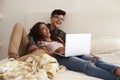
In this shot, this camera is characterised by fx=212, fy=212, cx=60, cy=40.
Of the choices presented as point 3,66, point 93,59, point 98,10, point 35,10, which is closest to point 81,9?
point 98,10

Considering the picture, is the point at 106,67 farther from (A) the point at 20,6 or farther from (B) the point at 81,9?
(A) the point at 20,6

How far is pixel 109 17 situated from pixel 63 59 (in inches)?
33.9

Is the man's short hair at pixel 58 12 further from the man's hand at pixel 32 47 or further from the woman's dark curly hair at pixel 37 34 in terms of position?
the man's hand at pixel 32 47

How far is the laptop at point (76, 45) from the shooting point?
1640 mm

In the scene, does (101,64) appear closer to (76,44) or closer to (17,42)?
(76,44)

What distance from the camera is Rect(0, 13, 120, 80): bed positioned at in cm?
151

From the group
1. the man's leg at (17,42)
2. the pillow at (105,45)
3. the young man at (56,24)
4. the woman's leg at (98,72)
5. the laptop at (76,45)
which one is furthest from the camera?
the young man at (56,24)

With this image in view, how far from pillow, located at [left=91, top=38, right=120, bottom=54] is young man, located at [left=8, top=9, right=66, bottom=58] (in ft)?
1.15

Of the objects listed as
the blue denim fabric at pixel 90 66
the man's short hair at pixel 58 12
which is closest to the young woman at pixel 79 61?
the blue denim fabric at pixel 90 66

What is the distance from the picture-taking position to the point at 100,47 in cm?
214

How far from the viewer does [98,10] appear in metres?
2.37

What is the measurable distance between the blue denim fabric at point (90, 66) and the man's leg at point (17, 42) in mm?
388

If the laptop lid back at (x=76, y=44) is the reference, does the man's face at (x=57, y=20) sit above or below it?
above

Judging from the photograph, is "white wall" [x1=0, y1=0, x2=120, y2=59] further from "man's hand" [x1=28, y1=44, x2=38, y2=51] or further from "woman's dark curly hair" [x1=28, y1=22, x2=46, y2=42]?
"man's hand" [x1=28, y1=44, x2=38, y2=51]
